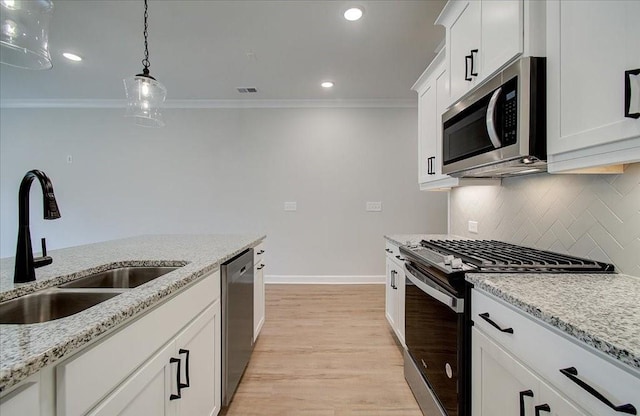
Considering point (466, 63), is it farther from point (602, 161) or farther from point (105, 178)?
point (105, 178)

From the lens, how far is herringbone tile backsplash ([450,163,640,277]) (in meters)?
1.16

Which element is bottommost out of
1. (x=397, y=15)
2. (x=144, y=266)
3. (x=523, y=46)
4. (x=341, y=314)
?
(x=341, y=314)

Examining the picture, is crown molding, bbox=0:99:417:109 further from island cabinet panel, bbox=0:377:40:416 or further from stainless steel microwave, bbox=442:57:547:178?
island cabinet panel, bbox=0:377:40:416

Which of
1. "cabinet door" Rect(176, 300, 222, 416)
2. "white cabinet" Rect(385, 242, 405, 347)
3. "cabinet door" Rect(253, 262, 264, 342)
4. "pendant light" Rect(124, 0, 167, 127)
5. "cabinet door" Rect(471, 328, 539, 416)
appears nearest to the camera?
→ "cabinet door" Rect(471, 328, 539, 416)

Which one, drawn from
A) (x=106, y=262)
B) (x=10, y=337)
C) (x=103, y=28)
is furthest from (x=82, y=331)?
(x=103, y=28)

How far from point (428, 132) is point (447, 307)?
170 cm

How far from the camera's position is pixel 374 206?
14.3 ft

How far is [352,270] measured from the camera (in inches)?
171

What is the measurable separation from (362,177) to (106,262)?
3485mm

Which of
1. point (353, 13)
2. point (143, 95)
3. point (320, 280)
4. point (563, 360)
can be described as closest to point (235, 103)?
point (143, 95)

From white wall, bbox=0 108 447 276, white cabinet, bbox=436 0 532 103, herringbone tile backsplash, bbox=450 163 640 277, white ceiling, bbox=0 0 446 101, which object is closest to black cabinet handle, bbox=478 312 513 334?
herringbone tile backsplash, bbox=450 163 640 277

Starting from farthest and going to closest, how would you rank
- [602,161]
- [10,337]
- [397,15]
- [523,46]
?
[397,15]
[523,46]
[602,161]
[10,337]

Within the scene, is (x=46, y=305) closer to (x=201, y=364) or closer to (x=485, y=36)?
(x=201, y=364)

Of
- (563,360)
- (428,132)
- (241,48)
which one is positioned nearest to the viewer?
(563,360)
